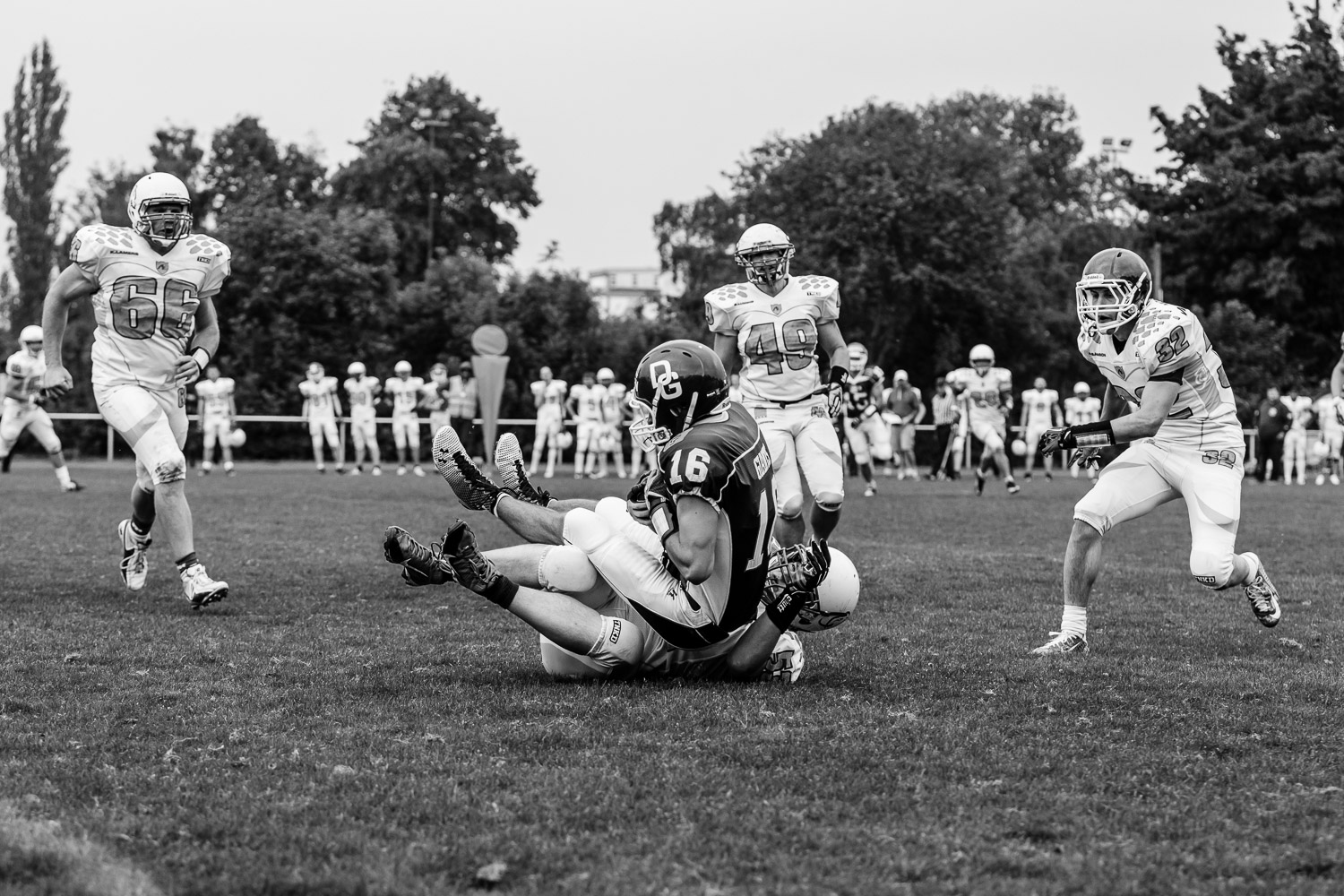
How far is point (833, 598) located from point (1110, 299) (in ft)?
7.23

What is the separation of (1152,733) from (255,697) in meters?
3.35

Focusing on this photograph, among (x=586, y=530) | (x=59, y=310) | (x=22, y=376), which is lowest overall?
(x=586, y=530)

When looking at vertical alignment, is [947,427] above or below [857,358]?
below

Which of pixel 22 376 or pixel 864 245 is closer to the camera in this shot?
pixel 22 376

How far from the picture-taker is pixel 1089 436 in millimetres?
7004

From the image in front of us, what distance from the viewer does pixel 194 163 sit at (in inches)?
2137

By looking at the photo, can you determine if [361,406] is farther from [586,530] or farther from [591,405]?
[586,530]

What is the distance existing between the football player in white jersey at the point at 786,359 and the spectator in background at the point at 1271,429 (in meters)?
22.4

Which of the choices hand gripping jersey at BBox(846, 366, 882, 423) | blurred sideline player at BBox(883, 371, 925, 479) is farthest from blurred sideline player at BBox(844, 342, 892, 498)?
blurred sideline player at BBox(883, 371, 925, 479)

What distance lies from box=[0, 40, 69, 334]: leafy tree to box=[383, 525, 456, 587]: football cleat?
170 ft

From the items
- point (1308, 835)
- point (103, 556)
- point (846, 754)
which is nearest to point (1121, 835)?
point (1308, 835)

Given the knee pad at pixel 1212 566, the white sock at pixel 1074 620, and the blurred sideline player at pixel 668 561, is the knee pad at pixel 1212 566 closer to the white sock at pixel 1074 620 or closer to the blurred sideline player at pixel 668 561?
the white sock at pixel 1074 620

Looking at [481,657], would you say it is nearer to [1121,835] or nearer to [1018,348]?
[1121,835]

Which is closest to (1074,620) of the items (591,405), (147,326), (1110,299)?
(1110,299)
